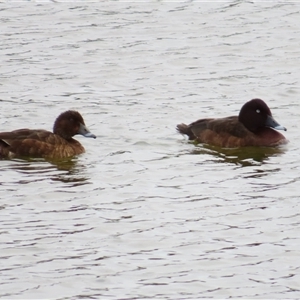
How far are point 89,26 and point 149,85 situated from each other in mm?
4024

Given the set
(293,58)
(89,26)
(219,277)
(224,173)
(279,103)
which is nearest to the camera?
(219,277)

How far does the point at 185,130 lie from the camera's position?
14.8 metres

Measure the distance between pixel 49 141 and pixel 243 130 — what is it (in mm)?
2607

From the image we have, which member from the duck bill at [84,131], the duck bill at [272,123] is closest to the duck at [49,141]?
the duck bill at [84,131]

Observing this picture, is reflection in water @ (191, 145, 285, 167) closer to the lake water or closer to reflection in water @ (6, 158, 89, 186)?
the lake water

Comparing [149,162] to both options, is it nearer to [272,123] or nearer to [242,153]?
[242,153]

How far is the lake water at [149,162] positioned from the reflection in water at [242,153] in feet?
0.10

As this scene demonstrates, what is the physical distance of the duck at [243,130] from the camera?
47.6 ft

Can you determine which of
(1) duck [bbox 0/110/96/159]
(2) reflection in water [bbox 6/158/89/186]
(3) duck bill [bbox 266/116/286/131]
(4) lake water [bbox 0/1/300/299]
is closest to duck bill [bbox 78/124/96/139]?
(1) duck [bbox 0/110/96/159]

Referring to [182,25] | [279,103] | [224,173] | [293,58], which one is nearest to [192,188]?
[224,173]

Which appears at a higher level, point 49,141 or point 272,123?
point 49,141

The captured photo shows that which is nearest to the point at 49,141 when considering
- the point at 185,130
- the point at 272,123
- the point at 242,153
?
the point at 185,130

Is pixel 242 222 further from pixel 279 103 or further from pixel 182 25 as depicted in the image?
pixel 182 25

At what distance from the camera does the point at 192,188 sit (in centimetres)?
1217
